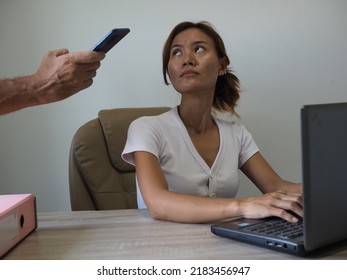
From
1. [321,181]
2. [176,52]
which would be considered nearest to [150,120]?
[176,52]

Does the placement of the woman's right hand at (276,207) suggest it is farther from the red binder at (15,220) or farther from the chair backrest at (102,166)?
the chair backrest at (102,166)

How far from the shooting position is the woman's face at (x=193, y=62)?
1.42 meters

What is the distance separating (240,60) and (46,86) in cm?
110

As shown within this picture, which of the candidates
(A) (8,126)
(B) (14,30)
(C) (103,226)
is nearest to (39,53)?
(B) (14,30)

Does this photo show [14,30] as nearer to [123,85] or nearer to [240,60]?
[123,85]

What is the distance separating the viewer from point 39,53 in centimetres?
190

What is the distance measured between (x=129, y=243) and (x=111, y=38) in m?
0.45

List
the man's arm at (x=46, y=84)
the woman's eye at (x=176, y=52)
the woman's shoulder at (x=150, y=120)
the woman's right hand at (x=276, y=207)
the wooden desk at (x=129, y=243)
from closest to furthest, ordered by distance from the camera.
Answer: the wooden desk at (x=129, y=243) < the woman's right hand at (x=276, y=207) < the man's arm at (x=46, y=84) < the woman's shoulder at (x=150, y=120) < the woman's eye at (x=176, y=52)

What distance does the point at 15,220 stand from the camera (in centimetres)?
85

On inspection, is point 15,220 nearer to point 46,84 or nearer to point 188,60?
point 46,84

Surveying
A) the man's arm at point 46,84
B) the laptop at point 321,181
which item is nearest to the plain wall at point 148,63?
the man's arm at point 46,84

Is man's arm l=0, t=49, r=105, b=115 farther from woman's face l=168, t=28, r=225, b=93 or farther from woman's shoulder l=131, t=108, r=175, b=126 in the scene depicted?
woman's face l=168, t=28, r=225, b=93

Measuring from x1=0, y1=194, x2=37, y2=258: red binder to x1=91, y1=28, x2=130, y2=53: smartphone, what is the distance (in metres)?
0.39

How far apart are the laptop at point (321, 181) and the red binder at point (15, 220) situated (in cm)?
49
